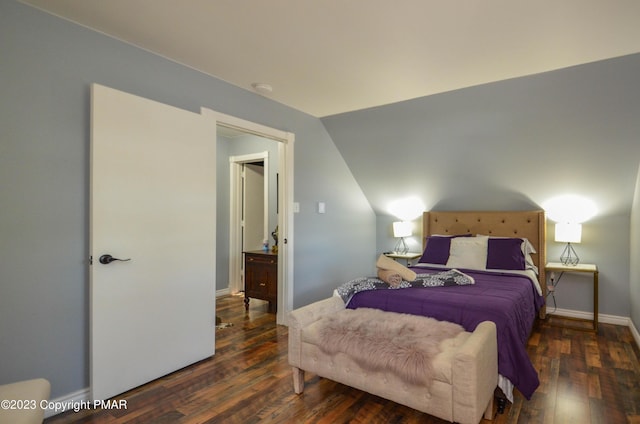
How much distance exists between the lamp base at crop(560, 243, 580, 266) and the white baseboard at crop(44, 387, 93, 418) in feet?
15.3

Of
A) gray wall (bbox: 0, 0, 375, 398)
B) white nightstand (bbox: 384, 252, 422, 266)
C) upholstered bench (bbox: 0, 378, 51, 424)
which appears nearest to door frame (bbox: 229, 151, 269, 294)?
white nightstand (bbox: 384, 252, 422, 266)

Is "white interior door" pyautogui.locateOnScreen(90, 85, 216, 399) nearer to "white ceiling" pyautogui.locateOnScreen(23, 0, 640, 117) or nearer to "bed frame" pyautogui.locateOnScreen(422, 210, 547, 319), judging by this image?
"white ceiling" pyautogui.locateOnScreen(23, 0, 640, 117)

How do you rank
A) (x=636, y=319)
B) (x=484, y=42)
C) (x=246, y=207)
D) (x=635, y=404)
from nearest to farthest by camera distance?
(x=635, y=404) < (x=484, y=42) < (x=636, y=319) < (x=246, y=207)

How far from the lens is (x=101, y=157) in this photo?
222 centimetres

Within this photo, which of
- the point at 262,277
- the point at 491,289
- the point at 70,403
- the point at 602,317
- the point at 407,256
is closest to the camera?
the point at 70,403

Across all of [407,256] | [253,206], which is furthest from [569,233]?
[253,206]

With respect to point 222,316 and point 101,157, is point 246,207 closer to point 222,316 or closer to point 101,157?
point 222,316

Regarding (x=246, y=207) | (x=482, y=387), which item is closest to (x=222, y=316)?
(x=246, y=207)

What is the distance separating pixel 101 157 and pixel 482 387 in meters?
2.59

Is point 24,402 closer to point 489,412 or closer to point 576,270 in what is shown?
point 489,412

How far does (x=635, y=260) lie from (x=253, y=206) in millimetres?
4556

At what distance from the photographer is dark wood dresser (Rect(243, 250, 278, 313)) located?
405cm

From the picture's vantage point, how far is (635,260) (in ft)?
10.9

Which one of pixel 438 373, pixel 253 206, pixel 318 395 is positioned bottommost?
pixel 318 395
